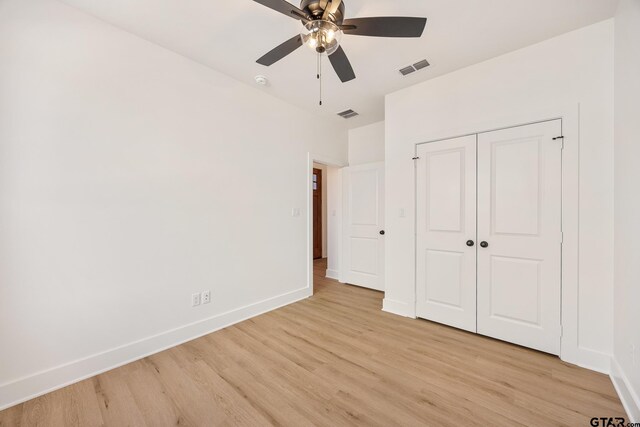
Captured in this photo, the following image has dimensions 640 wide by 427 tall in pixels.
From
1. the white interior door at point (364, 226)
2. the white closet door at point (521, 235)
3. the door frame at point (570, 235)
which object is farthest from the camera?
the white interior door at point (364, 226)

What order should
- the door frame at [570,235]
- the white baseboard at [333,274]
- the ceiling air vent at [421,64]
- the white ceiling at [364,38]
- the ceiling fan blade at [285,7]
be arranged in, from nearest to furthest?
the ceiling fan blade at [285,7] → the white ceiling at [364,38] → the door frame at [570,235] → the ceiling air vent at [421,64] → the white baseboard at [333,274]

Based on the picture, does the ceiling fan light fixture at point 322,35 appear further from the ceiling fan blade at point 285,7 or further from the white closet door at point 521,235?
the white closet door at point 521,235

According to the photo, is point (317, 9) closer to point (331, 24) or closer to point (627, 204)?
point (331, 24)

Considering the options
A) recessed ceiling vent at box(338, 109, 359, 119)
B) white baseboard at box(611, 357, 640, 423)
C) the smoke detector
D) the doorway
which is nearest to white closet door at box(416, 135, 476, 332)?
white baseboard at box(611, 357, 640, 423)

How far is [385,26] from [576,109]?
73.6 inches

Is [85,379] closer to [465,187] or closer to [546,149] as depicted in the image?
[465,187]

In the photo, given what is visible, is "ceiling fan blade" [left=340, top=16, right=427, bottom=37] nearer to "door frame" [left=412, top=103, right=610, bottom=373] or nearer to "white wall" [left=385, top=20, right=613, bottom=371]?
"white wall" [left=385, top=20, right=613, bottom=371]

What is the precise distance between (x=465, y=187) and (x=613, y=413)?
1.91 m

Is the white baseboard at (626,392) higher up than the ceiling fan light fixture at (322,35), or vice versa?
the ceiling fan light fixture at (322,35)

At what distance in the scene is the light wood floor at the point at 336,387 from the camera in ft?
5.10

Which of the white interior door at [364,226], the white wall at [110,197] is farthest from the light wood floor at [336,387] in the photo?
the white interior door at [364,226]

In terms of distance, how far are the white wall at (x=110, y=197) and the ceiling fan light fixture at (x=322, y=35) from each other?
1572 millimetres

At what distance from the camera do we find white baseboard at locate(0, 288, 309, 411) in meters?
1.68

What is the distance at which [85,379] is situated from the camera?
75.4 inches
